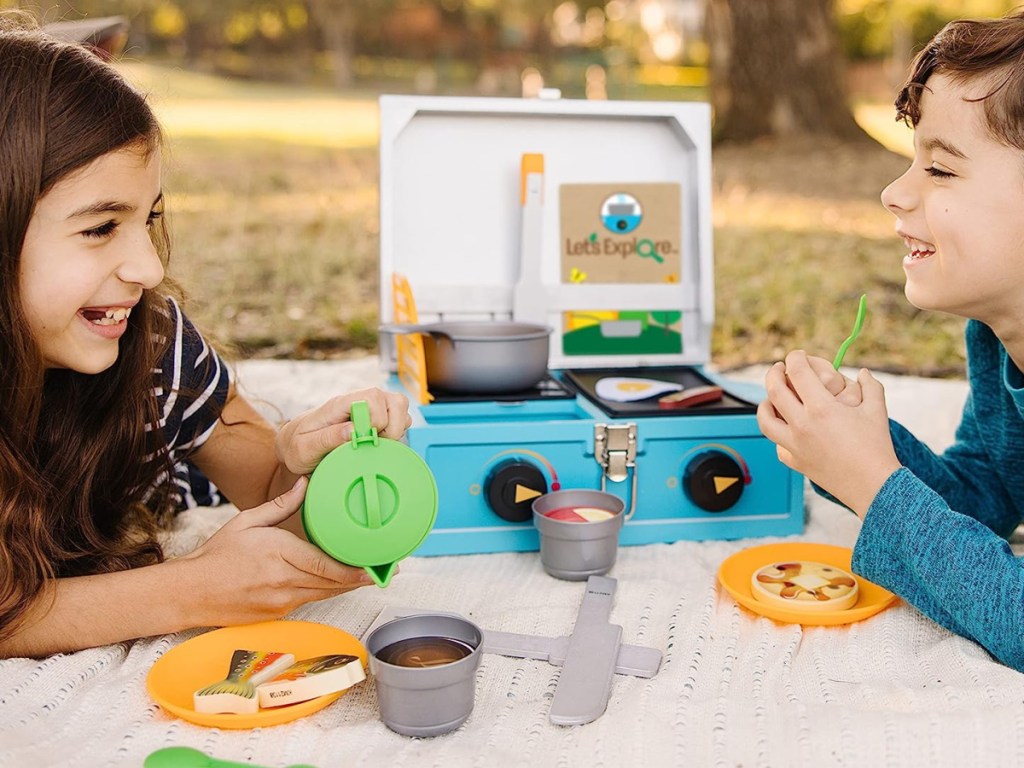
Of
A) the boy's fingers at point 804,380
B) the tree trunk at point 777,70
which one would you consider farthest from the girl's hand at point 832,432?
the tree trunk at point 777,70

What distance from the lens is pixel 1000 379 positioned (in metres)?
1.27

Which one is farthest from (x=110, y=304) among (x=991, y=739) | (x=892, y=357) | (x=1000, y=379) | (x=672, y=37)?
(x=672, y=37)

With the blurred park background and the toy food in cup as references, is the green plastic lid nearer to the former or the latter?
the toy food in cup

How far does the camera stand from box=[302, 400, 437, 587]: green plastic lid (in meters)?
0.98

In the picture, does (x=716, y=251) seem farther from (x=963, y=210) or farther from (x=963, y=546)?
(x=963, y=546)

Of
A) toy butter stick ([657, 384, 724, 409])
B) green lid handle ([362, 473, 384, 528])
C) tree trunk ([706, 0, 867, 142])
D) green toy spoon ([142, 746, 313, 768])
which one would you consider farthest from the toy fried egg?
tree trunk ([706, 0, 867, 142])

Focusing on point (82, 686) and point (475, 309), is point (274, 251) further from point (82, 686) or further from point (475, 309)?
point (82, 686)

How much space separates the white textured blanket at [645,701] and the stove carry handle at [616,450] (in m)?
0.13

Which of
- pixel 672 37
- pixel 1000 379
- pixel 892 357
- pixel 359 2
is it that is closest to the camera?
pixel 1000 379

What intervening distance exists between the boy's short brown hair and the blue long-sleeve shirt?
0.29 meters

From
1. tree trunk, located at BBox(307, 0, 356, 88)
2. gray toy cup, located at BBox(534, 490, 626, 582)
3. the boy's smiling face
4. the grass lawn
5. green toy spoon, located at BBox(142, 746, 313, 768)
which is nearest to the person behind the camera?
green toy spoon, located at BBox(142, 746, 313, 768)

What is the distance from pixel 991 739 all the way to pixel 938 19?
14616mm

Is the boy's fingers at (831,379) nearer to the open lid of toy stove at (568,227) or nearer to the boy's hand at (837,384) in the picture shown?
the boy's hand at (837,384)

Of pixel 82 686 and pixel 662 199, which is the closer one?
pixel 82 686
